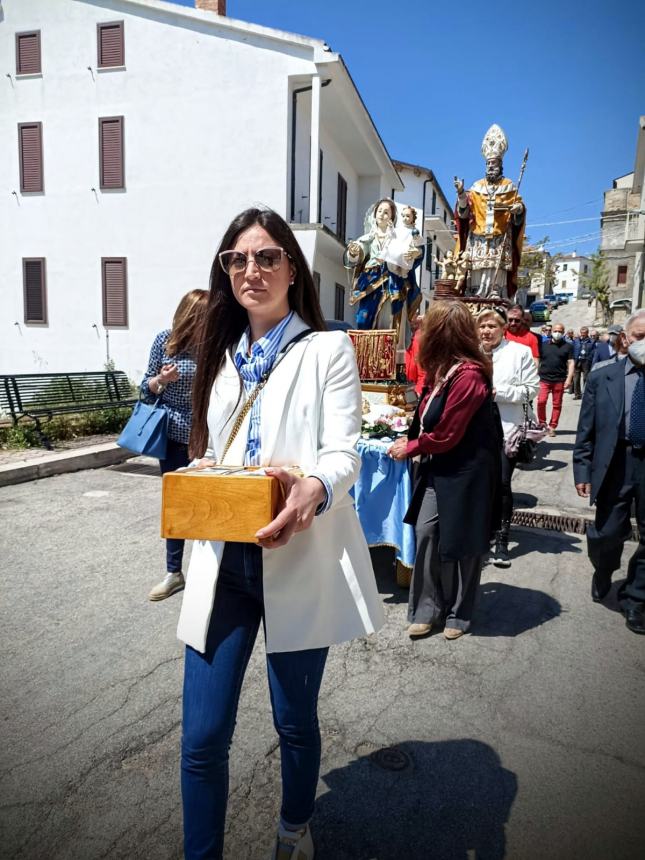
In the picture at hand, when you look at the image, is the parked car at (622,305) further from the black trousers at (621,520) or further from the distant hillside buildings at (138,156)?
the black trousers at (621,520)

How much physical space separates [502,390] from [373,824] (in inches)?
138

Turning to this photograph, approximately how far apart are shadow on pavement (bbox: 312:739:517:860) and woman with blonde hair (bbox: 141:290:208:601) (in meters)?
2.06

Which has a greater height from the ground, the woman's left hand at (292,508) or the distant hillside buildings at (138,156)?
the distant hillside buildings at (138,156)

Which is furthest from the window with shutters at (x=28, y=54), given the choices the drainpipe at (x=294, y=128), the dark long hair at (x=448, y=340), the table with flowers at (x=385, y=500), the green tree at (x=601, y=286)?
the green tree at (x=601, y=286)

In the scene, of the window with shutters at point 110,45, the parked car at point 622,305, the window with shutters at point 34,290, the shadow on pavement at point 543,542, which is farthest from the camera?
the parked car at point 622,305

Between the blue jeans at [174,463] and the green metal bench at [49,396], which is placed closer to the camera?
the blue jeans at [174,463]

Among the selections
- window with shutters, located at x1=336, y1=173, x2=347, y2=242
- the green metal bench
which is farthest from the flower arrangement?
window with shutters, located at x1=336, y1=173, x2=347, y2=242

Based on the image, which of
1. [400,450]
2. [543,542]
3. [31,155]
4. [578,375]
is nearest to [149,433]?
[400,450]

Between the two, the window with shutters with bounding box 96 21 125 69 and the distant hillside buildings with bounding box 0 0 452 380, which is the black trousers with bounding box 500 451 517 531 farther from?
the window with shutters with bounding box 96 21 125 69

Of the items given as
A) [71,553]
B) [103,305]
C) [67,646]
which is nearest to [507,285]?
[71,553]

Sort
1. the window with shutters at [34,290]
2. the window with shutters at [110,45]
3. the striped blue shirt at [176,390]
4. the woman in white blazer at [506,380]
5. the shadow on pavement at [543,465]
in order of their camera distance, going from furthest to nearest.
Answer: the window with shutters at [34,290], the window with shutters at [110,45], the shadow on pavement at [543,465], the woman in white blazer at [506,380], the striped blue shirt at [176,390]

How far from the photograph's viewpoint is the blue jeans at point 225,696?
5.17 feet

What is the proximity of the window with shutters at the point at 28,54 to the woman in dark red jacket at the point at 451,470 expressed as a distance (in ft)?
56.9

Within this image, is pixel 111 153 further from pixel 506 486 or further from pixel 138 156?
pixel 506 486
